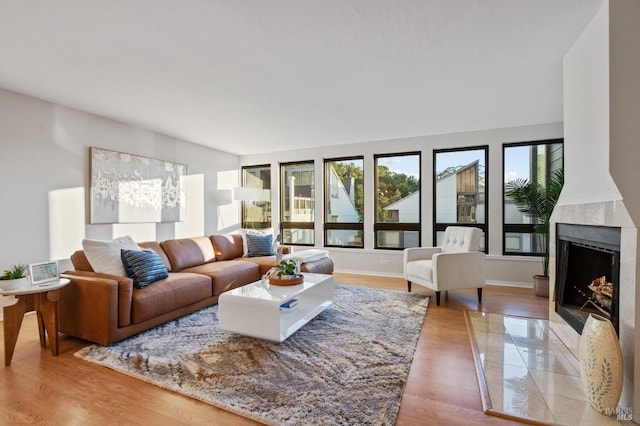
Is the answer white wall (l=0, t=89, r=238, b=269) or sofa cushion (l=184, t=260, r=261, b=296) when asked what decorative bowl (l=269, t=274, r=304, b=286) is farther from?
white wall (l=0, t=89, r=238, b=269)

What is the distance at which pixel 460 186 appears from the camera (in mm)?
4895

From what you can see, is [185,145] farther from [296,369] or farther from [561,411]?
[561,411]

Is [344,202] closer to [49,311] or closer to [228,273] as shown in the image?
[228,273]

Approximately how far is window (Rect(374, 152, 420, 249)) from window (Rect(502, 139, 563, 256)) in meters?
1.29

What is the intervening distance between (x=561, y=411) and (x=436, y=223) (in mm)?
3534

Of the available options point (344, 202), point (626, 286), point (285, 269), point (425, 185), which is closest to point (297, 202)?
point (344, 202)

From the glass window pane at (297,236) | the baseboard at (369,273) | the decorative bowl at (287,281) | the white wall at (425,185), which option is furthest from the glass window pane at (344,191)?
the decorative bowl at (287,281)

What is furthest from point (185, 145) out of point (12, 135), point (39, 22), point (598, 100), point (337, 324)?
point (598, 100)

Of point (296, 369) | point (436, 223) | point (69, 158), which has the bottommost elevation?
point (296, 369)

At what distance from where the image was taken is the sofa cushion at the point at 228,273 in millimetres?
3510

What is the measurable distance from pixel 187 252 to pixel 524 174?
4920 mm

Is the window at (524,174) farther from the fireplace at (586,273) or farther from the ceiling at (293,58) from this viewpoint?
the fireplace at (586,273)

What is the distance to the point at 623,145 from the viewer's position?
176 centimetres

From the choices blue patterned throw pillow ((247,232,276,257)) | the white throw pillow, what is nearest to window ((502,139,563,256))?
blue patterned throw pillow ((247,232,276,257))
